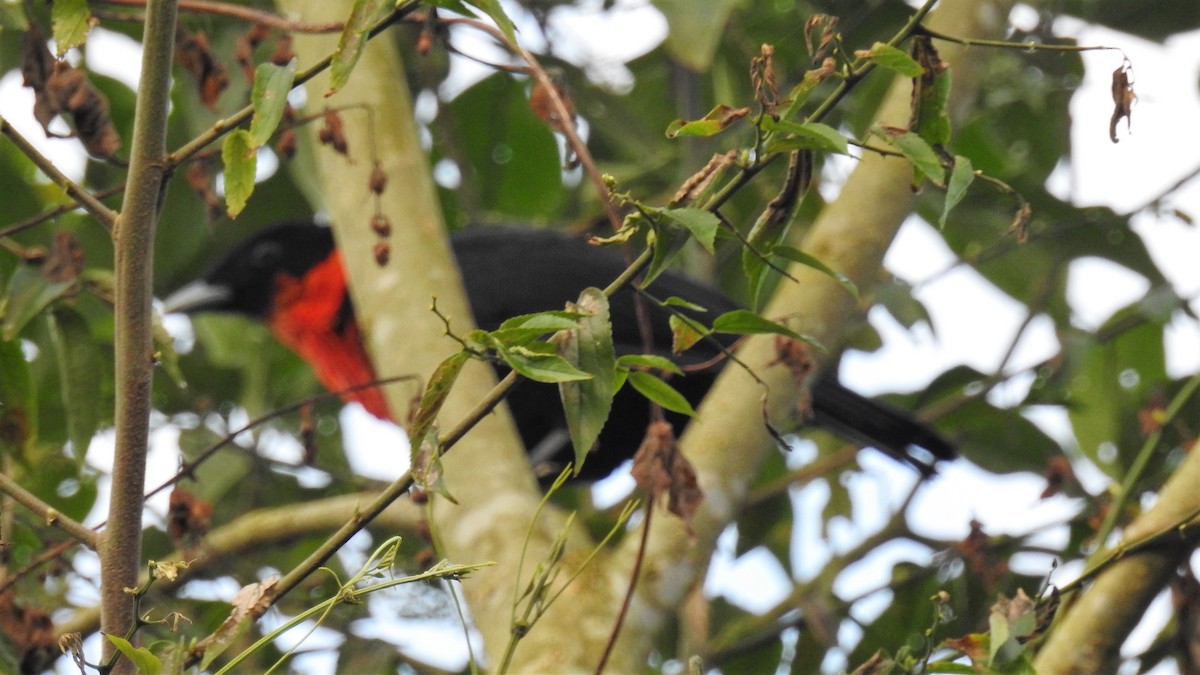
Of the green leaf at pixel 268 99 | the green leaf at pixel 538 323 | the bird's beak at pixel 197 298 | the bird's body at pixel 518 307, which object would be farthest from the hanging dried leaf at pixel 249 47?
the bird's beak at pixel 197 298

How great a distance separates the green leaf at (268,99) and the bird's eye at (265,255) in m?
3.26

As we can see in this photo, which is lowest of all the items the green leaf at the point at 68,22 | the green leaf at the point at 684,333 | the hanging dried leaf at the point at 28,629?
the hanging dried leaf at the point at 28,629

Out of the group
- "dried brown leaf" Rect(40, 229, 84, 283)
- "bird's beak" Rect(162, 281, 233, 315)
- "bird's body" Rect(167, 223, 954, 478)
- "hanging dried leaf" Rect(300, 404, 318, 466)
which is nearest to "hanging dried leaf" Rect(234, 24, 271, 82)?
"dried brown leaf" Rect(40, 229, 84, 283)

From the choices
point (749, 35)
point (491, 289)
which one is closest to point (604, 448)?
point (491, 289)

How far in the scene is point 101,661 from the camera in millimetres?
1094

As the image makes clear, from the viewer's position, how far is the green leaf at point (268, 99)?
1.26 meters

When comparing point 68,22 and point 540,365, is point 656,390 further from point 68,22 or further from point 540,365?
point 68,22

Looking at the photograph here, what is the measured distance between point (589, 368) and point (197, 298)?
3426 mm

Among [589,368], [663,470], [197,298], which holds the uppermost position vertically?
[589,368]

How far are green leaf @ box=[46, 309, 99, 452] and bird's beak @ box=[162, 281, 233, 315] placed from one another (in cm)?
222

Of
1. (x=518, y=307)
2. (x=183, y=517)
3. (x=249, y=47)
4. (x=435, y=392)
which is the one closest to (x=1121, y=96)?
(x=435, y=392)

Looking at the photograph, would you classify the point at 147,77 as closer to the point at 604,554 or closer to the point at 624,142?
the point at 604,554

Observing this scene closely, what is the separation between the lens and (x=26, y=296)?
2.07 metres

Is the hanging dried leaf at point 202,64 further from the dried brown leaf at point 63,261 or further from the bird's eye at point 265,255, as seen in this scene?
the bird's eye at point 265,255
